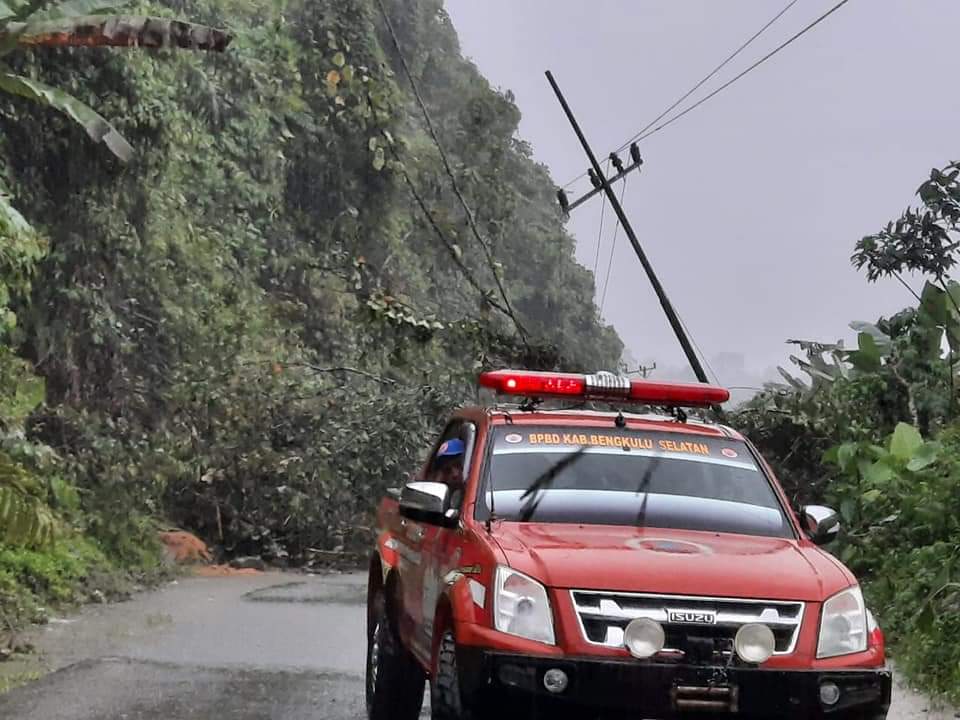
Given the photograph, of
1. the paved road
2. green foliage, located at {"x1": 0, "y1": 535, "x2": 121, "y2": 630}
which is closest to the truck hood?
the paved road

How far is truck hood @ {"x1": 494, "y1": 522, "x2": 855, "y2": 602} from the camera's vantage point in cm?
553

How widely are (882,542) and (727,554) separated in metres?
7.65

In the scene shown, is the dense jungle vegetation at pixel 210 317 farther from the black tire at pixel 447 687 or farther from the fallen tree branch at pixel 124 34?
the black tire at pixel 447 687

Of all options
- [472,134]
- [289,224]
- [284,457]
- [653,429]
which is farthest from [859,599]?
[472,134]

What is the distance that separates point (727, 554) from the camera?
595cm

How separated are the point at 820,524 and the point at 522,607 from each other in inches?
68.2

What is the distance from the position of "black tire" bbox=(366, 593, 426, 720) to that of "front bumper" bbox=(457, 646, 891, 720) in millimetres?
2020

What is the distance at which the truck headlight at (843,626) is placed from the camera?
561cm

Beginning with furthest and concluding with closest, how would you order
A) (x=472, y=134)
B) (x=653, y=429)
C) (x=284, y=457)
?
(x=472, y=134), (x=284, y=457), (x=653, y=429)

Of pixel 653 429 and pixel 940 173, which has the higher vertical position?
pixel 940 173

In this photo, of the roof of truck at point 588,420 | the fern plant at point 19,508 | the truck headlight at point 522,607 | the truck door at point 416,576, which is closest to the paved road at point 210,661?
the fern plant at point 19,508

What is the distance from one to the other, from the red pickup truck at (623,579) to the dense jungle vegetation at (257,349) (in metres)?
2.88

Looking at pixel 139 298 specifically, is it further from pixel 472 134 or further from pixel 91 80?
pixel 472 134

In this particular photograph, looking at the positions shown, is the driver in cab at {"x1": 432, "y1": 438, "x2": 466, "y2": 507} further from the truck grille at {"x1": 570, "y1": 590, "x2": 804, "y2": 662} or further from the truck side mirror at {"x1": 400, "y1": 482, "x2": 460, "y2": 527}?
the truck grille at {"x1": 570, "y1": 590, "x2": 804, "y2": 662}
